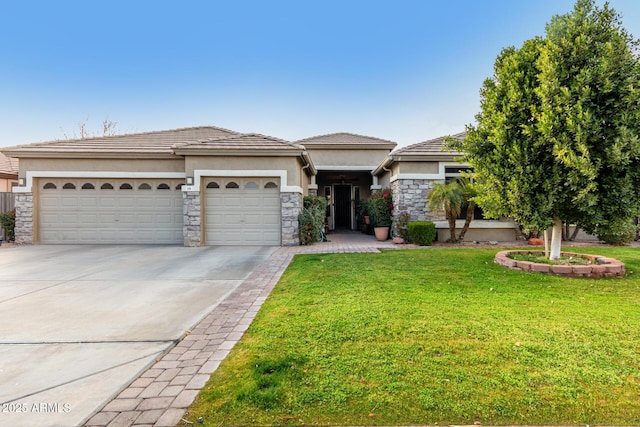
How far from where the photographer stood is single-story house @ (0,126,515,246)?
10.9 m

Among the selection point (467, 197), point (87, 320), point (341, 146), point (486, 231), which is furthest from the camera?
point (341, 146)

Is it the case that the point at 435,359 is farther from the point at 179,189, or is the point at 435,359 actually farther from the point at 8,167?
the point at 8,167

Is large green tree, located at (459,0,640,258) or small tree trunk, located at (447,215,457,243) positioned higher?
large green tree, located at (459,0,640,258)

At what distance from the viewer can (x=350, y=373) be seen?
2459 mm

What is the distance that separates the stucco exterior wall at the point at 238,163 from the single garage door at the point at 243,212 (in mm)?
444

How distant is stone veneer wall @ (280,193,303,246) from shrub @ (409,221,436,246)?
4.16 meters

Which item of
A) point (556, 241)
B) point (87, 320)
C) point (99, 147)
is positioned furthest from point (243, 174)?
point (556, 241)

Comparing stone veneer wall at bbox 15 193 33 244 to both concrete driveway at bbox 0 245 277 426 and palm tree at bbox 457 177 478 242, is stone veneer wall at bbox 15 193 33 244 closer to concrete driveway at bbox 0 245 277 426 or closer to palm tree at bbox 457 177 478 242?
concrete driveway at bbox 0 245 277 426

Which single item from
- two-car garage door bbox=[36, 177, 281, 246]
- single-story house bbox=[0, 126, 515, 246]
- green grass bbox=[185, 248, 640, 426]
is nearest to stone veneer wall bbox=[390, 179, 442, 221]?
single-story house bbox=[0, 126, 515, 246]

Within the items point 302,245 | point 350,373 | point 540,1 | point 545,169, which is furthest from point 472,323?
point 540,1

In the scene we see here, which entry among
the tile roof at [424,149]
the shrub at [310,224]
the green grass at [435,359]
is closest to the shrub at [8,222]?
the shrub at [310,224]

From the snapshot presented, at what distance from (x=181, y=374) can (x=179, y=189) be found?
10403 mm

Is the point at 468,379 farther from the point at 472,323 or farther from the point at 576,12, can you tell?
the point at 576,12

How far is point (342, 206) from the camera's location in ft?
62.7
